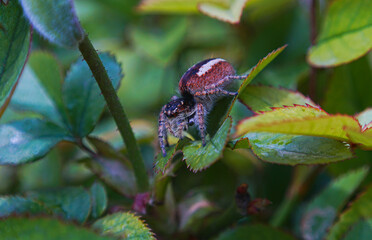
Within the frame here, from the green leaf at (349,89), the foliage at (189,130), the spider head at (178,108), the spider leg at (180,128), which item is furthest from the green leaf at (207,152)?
the green leaf at (349,89)

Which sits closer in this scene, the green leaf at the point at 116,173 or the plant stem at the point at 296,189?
the green leaf at the point at 116,173

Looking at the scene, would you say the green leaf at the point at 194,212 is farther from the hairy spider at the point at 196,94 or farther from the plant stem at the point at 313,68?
the plant stem at the point at 313,68

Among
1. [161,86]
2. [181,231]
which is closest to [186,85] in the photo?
[181,231]

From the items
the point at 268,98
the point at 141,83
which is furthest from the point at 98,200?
the point at 141,83

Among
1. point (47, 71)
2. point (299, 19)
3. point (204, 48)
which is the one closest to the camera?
point (47, 71)

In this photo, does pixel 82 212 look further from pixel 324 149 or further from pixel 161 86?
pixel 161 86

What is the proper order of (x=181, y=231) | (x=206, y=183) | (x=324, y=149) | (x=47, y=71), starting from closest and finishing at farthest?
(x=324, y=149) < (x=181, y=231) < (x=47, y=71) < (x=206, y=183)

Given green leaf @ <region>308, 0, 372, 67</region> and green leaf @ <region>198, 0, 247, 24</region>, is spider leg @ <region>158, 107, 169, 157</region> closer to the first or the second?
green leaf @ <region>198, 0, 247, 24</region>

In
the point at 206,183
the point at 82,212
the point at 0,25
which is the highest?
the point at 0,25
